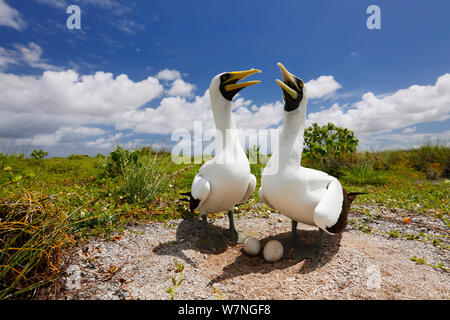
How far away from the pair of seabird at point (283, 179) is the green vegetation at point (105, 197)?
4.82 ft

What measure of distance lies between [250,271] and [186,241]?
113cm

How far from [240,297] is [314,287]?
776 millimetres

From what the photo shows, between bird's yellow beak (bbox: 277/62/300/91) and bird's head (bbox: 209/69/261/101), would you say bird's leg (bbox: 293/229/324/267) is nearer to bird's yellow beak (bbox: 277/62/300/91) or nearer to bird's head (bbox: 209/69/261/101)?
bird's yellow beak (bbox: 277/62/300/91)

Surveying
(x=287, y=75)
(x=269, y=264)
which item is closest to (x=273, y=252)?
(x=269, y=264)

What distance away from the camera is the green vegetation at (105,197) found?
85.0 inches

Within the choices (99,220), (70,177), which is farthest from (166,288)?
(70,177)

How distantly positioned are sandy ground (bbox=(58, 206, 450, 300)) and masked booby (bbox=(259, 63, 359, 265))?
0.38 m

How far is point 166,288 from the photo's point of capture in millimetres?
2305

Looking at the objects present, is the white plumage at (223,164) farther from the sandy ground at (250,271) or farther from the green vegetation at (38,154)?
the green vegetation at (38,154)

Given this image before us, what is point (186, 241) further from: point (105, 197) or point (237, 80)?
point (237, 80)

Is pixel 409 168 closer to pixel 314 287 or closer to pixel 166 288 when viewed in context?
pixel 314 287

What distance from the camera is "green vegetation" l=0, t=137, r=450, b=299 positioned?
2.16m
